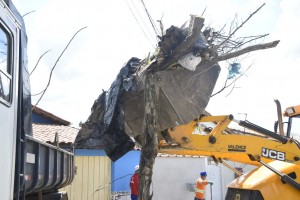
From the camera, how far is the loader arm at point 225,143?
5.30 metres

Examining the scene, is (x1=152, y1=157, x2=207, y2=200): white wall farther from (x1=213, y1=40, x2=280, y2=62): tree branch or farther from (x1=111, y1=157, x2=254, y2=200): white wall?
(x1=213, y1=40, x2=280, y2=62): tree branch

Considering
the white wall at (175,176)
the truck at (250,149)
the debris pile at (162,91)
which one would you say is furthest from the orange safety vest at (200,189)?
the debris pile at (162,91)

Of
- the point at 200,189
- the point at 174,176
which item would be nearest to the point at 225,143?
the point at 200,189

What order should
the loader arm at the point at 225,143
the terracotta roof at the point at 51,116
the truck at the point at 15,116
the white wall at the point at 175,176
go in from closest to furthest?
1. the truck at the point at 15,116
2. the loader arm at the point at 225,143
3. the white wall at the point at 175,176
4. the terracotta roof at the point at 51,116

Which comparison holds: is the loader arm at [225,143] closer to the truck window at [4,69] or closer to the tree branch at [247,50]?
the tree branch at [247,50]

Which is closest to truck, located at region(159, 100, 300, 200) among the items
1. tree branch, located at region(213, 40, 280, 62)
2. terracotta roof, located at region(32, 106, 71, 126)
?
tree branch, located at region(213, 40, 280, 62)

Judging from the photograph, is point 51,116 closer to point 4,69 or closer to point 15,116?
point 15,116

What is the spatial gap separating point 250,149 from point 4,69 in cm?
377

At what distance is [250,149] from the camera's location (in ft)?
18.6

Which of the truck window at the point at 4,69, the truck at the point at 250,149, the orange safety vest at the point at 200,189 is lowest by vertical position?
the orange safety vest at the point at 200,189

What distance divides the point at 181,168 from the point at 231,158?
31.8 feet

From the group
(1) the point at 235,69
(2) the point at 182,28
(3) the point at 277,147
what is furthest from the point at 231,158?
(2) the point at 182,28

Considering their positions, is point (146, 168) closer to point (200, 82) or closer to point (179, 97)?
point (179, 97)

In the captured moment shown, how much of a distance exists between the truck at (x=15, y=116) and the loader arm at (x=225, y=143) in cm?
194
